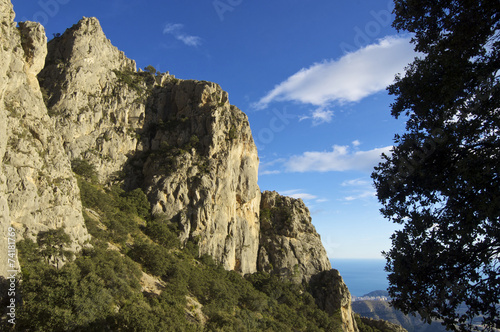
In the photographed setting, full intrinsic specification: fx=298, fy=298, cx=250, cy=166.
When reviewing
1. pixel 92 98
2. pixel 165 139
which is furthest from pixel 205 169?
pixel 92 98

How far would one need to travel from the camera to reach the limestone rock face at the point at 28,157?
2748 cm

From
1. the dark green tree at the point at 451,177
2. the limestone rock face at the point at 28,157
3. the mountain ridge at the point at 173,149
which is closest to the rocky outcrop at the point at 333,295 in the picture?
the mountain ridge at the point at 173,149

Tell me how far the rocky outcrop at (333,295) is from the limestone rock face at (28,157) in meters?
43.4

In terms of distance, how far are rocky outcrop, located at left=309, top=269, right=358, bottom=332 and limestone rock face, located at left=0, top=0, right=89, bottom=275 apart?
43394 mm

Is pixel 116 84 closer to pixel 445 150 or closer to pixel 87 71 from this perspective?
pixel 87 71

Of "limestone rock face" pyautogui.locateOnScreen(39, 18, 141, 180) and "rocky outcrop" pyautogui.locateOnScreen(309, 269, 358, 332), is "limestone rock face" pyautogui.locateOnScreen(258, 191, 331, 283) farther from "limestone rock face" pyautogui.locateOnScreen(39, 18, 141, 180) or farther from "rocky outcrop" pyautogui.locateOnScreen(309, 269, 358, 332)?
"limestone rock face" pyautogui.locateOnScreen(39, 18, 141, 180)

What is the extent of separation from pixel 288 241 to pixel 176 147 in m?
29.8

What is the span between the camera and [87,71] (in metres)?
56.2

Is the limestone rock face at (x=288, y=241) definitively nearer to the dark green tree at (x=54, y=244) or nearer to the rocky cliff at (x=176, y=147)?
the rocky cliff at (x=176, y=147)

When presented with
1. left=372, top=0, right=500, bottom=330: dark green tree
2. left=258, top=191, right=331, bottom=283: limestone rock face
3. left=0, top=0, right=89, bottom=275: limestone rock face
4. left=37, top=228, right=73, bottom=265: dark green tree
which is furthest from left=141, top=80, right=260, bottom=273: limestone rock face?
left=372, top=0, right=500, bottom=330: dark green tree

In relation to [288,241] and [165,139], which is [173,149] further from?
[288,241]

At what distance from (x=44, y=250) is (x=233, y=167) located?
37115mm

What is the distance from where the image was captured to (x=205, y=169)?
184 feet

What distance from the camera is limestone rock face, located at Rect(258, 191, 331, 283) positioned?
5900 centimetres
